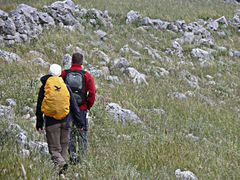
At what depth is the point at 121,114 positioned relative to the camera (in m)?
9.33

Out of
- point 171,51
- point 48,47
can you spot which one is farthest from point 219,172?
point 171,51

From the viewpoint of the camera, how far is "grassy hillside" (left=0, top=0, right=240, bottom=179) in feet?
18.6

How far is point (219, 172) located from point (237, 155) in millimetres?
1325

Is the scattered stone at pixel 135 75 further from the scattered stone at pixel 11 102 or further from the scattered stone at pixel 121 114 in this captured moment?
the scattered stone at pixel 11 102

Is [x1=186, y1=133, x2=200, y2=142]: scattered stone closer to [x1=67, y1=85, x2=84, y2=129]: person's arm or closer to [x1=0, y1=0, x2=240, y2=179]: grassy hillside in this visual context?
[x1=0, y1=0, x2=240, y2=179]: grassy hillside

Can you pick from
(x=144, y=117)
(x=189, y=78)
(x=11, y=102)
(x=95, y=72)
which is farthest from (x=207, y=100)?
(x=11, y=102)

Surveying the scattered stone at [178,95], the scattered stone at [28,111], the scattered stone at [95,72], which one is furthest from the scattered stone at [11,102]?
the scattered stone at [178,95]

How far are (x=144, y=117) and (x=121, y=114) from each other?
2.49ft

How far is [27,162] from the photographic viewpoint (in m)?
4.39

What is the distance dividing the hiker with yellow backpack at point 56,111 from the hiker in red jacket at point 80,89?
0.44 meters

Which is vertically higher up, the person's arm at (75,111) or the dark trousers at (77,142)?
the person's arm at (75,111)

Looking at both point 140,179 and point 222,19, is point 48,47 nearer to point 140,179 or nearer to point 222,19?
point 140,179

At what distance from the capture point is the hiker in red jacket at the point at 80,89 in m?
6.54

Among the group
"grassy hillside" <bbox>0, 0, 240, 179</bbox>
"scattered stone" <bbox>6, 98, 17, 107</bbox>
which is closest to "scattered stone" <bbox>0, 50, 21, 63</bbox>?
"grassy hillside" <bbox>0, 0, 240, 179</bbox>
